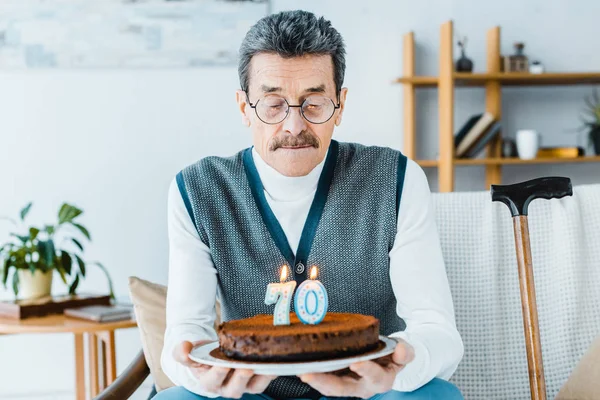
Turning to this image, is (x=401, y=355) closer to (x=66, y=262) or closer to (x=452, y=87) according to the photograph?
(x=66, y=262)

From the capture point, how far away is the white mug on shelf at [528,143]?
3.29 metres

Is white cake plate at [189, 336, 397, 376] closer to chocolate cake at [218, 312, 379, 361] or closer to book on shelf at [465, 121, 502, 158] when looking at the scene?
chocolate cake at [218, 312, 379, 361]

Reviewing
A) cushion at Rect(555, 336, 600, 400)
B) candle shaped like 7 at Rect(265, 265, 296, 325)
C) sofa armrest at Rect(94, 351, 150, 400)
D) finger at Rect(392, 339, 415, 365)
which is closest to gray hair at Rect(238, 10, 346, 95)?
candle shaped like 7 at Rect(265, 265, 296, 325)

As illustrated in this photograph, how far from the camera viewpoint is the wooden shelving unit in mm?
3258

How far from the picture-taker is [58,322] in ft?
7.84

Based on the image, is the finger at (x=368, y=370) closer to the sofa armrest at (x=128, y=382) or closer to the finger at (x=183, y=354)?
the finger at (x=183, y=354)

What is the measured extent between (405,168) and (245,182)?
35cm

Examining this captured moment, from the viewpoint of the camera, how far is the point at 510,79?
3.35m

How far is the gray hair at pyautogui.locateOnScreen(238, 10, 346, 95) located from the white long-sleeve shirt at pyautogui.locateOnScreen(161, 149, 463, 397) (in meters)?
0.25

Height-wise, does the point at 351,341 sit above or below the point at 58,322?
above

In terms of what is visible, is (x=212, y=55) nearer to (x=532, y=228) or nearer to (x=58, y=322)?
(x=58, y=322)

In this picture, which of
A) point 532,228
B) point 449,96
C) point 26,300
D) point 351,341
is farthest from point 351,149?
point 449,96

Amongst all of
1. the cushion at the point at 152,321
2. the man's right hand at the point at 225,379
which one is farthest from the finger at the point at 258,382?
the cushion at the point at 152,321

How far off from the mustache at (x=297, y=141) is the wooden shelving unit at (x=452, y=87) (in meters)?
1.95
